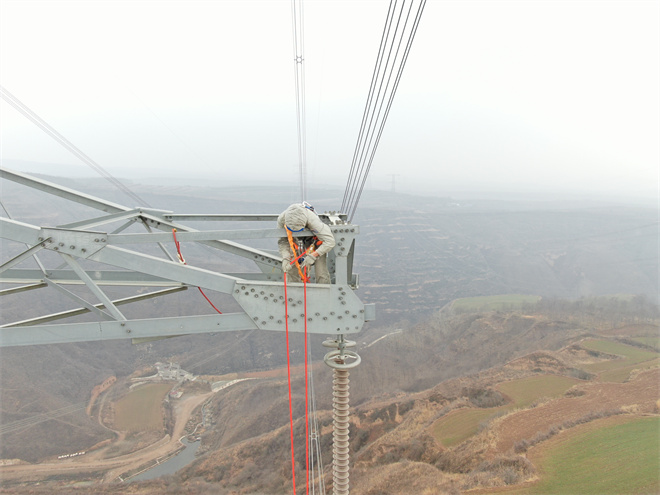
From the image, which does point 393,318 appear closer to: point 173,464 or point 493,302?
point 493,302

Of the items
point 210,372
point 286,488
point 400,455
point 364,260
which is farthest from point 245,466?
A: point 364,260

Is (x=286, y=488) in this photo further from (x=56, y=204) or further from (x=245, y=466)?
(x=56, y=204)

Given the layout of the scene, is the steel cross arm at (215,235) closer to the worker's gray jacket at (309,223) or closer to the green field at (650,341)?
the worker's gray jacket at (309,223)

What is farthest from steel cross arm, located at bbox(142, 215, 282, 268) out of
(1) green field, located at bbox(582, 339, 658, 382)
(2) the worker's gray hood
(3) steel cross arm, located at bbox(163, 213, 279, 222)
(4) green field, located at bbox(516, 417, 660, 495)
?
(1) green field, located at bbox(582, 339, 658, 382)

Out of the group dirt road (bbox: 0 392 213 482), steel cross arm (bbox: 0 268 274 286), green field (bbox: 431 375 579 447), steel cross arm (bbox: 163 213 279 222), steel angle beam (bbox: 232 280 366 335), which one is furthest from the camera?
dirt road (bbox: 0 392 213 482)

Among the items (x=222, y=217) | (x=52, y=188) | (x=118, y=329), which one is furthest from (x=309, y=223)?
(x=52, y=188)

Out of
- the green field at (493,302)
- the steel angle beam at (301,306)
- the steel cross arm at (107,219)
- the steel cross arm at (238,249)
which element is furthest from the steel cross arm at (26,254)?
the green field at (493,302)

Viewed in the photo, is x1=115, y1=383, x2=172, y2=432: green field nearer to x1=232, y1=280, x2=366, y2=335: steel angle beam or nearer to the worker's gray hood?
x1=232, y1=280, x2=366, y2=335: steel angle beam
